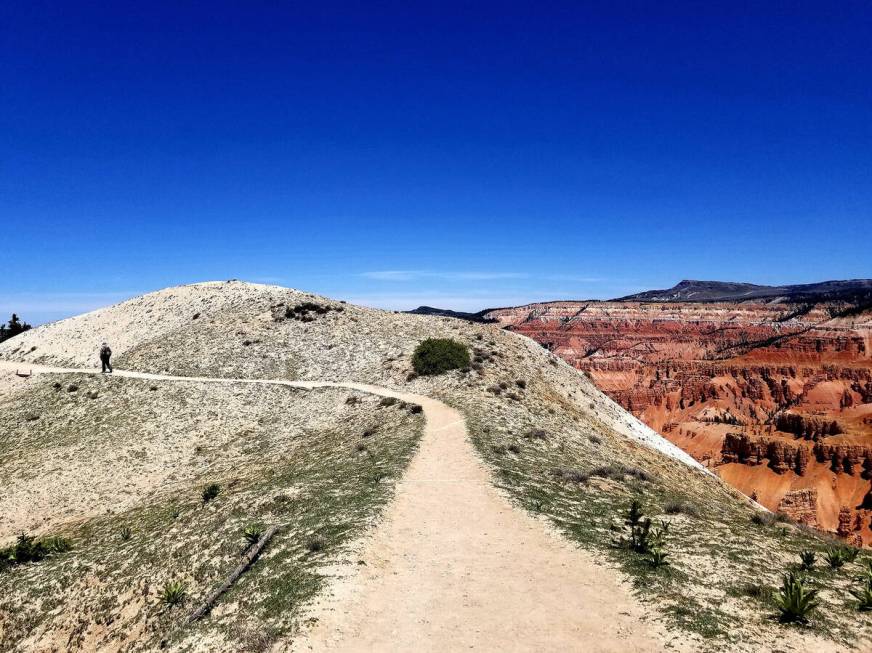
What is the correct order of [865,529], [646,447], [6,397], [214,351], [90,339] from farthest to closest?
1. [90,339]
2. [865,529]
3. [214,351]
4. [6,397]
5. [646,447]

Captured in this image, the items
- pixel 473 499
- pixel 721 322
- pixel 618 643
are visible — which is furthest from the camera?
pixel 721 322

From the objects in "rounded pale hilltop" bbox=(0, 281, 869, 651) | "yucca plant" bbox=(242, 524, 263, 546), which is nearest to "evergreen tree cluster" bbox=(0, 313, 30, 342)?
"rounded pale hilltop" bbox=(0, 281, 869, 651)

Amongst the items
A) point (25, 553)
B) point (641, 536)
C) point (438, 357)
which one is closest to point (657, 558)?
point (641, 536)

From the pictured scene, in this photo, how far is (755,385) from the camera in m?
127

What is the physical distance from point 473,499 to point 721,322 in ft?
580

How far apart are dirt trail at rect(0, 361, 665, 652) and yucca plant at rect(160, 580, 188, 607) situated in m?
5.32

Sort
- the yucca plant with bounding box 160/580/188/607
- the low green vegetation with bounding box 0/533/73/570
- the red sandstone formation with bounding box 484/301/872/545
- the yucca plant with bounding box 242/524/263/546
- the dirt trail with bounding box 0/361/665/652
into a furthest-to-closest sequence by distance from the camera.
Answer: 1. the red sandstone formation with bounding box 484/301/872/545
2. the low green vegetation with bounding box 0/533/73/570
3. the yucca plant with bounding box 242/524/263/546
4. the yucca plant with bounding box 160/580/188/607
5. the dirt trail with bounding box 0/361/665/652

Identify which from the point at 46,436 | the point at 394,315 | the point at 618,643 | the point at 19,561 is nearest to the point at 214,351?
the point at 46,436

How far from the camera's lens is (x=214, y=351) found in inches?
2172

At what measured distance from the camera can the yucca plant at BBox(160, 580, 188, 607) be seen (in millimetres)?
14312

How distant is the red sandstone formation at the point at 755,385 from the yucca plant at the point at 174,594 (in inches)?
2754

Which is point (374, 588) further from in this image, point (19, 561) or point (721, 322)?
point (721, 322)

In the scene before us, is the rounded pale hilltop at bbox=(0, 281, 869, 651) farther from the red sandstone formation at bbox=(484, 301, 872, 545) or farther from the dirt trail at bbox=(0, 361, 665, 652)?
the red sandstone formation at bbox=(484, 301, 872, 545)

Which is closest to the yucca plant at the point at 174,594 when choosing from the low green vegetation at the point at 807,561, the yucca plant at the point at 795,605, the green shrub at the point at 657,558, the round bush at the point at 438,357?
the green shrub at the point at 657,558
